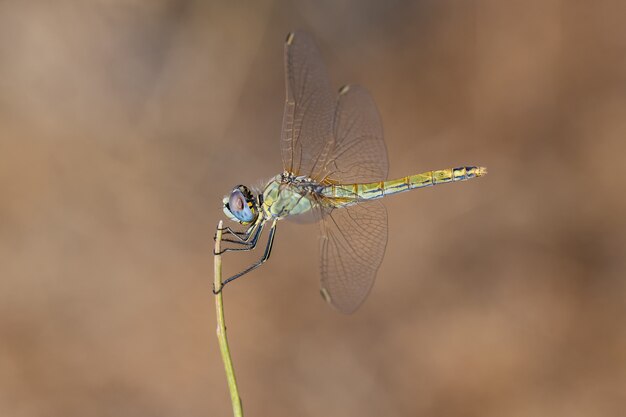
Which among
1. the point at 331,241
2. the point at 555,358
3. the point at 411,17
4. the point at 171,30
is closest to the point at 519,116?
the point at 411,17

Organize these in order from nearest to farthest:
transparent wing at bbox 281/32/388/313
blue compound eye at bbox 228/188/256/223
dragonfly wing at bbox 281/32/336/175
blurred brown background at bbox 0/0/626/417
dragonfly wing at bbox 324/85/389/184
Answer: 1. blue compound eye at bbox 228/188/256/223
2. transparent wing at bbox 281/32/388/313
3. dragonfly wing at bbox 281/32/336/175
4. dragonfly wing at bbox 324/85/389/184
5. blurred brown background at bbox 0/0/626/417

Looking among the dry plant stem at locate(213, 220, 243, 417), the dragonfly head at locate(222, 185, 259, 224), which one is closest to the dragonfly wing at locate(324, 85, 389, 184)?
the dragonfly head at locate(222, 185, 259, 224)

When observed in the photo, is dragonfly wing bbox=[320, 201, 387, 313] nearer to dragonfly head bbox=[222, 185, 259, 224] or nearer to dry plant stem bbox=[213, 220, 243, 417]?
dragonfly head bbox=[222, 185, 259, 224]

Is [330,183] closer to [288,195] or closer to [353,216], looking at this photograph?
[353,216]

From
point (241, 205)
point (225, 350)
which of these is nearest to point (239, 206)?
point (241, 205)

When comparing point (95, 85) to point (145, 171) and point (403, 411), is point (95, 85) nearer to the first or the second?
point (145, 171)

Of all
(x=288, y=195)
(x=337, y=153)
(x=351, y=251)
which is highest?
(x=337, y=153)
